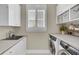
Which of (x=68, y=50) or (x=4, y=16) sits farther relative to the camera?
(x=4, y=16)

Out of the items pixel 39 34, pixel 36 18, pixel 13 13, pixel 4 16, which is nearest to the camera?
pixel 4 16

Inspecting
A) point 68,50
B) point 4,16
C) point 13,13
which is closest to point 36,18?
point 13,13

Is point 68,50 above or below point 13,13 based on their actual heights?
below

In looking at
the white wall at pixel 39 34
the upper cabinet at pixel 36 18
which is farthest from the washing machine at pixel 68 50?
the upper cabinet at pixel 36 18

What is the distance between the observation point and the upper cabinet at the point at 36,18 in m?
3.57

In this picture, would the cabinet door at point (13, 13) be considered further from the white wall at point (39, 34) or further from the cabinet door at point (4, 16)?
the white wall at point (39, 34)

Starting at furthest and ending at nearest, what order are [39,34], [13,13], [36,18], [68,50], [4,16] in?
[36,18] → [39,34] → [13,13] → [4,16] → [68,50]

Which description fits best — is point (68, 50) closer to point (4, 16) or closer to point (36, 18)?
point (4, 16)

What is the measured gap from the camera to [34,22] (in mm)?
3709

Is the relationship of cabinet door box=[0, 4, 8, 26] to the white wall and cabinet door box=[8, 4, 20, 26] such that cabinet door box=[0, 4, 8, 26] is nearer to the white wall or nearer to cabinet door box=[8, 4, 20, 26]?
cabinet door box=[8, 4, 20, 26]

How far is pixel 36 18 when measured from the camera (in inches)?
142

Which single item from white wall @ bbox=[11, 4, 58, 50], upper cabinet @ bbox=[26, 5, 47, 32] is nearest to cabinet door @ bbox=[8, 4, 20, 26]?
white wall @ bbox=[11, 4, 58, 50]

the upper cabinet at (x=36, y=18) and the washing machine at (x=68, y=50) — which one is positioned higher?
the upper cabinet at (x=36, y=18)
